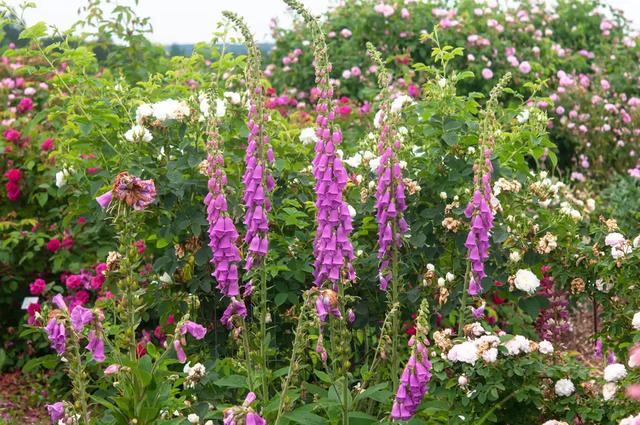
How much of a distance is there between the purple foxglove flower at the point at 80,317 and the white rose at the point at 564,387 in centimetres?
181

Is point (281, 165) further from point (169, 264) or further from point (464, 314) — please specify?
point (464, 314)

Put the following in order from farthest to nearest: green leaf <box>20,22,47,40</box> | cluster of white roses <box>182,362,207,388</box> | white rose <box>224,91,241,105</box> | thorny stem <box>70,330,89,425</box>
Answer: green leaf <box>20,22,47,40</box> → white rose <box>224,91,241,105</box> → cluster of white roses <box>182,362,207,388</box> → thorny stem <box>70,330,89,425</box>

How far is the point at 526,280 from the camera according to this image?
4.58 m

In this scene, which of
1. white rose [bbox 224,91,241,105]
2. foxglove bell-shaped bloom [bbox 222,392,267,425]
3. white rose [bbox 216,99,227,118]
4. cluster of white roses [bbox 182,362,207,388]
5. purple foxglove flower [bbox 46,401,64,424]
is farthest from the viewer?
white rose [bbox 224,91,241,105]

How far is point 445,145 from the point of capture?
185 inches

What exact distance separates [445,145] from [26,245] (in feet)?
11.1

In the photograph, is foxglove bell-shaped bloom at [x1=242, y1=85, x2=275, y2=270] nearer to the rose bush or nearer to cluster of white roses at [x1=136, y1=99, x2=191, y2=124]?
the rose bush

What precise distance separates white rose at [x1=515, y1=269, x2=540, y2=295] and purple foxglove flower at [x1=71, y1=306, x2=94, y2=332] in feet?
6.96

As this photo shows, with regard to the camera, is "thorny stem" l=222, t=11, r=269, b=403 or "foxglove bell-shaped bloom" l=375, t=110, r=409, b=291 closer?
"thorny stem" l=222, t=11, r=269, b=403

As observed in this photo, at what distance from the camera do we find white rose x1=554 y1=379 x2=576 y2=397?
384 centimetres

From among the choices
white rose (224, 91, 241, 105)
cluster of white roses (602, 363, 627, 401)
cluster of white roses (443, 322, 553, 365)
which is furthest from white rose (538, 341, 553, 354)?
white rose (224, 91, 241, 105)

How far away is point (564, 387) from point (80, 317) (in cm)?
187

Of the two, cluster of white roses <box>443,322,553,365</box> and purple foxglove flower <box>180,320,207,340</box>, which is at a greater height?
purple foxglove flower <box>180,320,207,340</box>

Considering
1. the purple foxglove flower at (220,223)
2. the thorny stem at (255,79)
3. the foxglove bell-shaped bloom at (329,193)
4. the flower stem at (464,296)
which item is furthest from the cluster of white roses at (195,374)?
the flower stem at (464,296)
